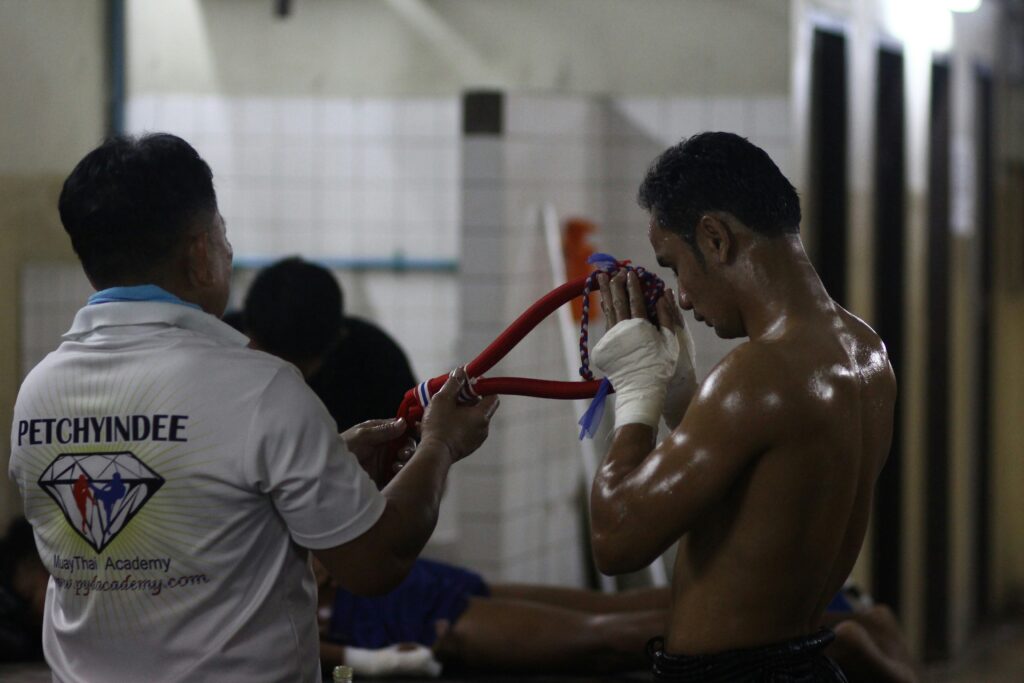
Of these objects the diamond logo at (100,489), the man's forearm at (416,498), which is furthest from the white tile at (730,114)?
the diamond logo at (100,489)

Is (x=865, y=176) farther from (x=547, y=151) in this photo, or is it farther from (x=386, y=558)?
(x=386, y=558)

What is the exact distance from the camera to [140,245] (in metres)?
1.55

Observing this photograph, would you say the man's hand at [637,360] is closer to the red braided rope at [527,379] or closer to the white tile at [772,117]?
the red braided rope at [527,379]

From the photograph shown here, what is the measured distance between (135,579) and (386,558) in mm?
296

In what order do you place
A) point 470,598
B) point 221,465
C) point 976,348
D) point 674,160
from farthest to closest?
1. point 976,348
2. point 470,598
3. point 674,160
4. point 221,465

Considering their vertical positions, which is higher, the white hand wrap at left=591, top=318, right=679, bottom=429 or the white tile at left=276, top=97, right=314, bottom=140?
the white tile at left=276, top=97, right=314, bottom=140

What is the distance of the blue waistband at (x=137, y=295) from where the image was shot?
1.54m

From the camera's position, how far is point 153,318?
5.00ft

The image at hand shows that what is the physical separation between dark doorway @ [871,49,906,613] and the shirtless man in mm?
4061

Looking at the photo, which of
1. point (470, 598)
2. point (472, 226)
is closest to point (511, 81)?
point (472, 226)

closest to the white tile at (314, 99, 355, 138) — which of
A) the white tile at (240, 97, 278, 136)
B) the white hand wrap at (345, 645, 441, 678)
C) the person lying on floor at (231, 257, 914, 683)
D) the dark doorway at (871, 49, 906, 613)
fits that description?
the white tile at (240, 97, 278, 136)

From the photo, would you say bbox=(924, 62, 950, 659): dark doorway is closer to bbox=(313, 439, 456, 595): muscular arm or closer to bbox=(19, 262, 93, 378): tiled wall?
bbox=(19, 262, 93, 378): tiled wall

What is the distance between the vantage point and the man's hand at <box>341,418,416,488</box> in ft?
6.24

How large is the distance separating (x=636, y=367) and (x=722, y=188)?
302 mm
